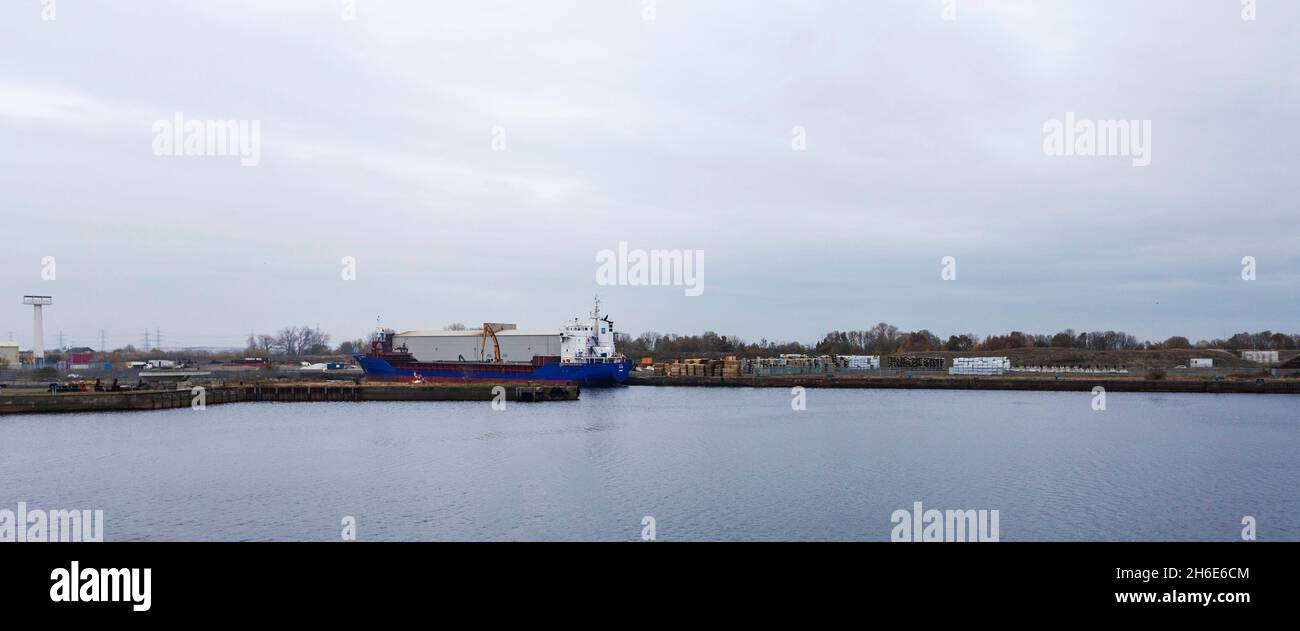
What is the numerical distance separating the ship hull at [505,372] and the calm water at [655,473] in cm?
2227

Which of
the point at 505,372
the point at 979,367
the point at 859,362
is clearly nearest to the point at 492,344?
the point at 505,372

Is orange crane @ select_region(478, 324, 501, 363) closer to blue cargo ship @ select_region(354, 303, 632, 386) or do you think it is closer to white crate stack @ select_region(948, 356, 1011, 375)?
blue cargo ship @ select_region(354, 303, 632, 386)

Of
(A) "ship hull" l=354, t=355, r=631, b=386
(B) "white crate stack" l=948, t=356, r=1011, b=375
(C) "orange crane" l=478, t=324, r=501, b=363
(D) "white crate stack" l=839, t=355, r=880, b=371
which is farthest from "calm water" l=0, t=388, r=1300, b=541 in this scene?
(D) "white crate stack" l=839, t=355, r=880, b=371

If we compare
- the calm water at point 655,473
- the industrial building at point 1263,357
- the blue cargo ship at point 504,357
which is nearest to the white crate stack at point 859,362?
the blue cargo ship at point 504,357

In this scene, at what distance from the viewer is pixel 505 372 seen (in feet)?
242

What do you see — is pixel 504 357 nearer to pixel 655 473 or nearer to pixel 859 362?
pixel 859 362

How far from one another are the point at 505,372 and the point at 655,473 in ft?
158

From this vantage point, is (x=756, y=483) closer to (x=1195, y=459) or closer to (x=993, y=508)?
(x=993, y=508)

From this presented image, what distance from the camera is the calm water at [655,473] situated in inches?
795

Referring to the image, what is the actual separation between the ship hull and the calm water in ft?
73.0
